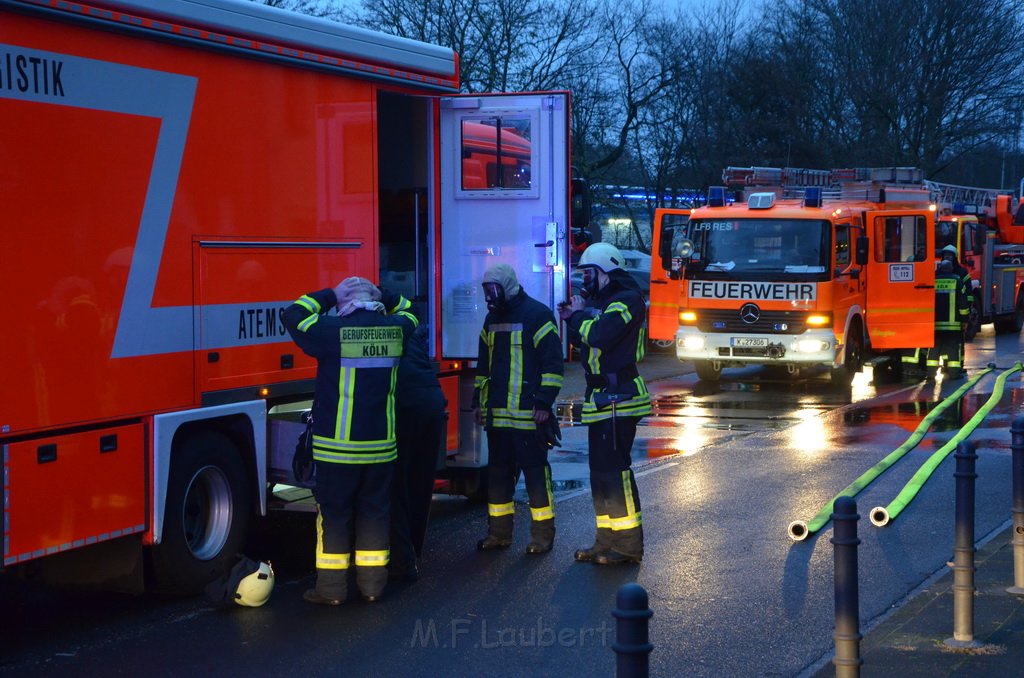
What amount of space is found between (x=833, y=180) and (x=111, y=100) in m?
17.7

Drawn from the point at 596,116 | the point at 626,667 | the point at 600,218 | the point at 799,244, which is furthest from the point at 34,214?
the point at 600,218

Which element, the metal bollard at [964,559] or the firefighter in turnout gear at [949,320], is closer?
the metal bollard at [964,559]

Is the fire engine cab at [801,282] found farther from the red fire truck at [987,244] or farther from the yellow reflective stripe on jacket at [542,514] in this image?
the yellow reflective stripe on jacket at [542,514]

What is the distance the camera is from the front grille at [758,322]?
17.9 metres

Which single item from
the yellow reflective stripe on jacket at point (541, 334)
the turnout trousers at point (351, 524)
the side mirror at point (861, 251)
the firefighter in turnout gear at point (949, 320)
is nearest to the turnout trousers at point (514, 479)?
the yellow reflective stripe on jacket at point (541, 334)

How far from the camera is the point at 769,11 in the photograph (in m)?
44.5

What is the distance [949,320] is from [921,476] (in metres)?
9.86

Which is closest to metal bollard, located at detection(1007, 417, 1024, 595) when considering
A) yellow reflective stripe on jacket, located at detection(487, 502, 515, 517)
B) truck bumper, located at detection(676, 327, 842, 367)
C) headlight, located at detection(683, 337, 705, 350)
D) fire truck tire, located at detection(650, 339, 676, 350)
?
yellow reflective stripe on jacket, located at detection(487, 502, 515, 517)

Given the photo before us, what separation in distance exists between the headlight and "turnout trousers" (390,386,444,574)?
11.0 metres

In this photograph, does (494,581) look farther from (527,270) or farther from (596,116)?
(596,116)

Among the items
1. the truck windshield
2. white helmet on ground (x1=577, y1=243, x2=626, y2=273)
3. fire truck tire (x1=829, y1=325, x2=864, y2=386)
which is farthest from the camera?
fire truck tire (x1=829, y1=325, x2=864, y2=386)

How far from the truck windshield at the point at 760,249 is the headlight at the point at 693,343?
85 centimetres

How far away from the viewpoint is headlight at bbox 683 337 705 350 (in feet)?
60.9

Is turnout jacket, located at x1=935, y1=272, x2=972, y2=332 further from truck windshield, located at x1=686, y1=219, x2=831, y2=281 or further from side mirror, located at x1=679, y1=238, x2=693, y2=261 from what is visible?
side mirror, located at x1=679, y1=238, x2=693, y2=261
